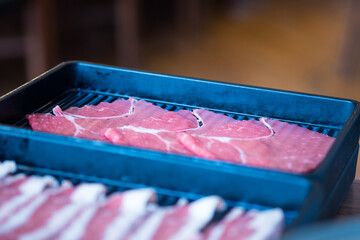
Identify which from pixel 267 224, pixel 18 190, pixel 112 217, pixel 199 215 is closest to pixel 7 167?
pixel 18 190

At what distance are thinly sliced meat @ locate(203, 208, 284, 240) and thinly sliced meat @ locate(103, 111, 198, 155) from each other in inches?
12.3

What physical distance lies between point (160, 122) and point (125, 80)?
241 mm

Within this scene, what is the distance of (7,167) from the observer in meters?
1.13

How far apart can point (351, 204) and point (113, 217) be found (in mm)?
601

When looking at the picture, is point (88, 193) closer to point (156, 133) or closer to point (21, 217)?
point (21, 217)

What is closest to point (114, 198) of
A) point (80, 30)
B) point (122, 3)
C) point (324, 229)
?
point (324, 229)

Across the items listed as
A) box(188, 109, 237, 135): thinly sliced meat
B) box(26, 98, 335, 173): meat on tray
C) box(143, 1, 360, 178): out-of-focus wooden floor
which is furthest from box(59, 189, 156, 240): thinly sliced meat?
box(143, 1, 360, 178): out-of-focus wooden floor

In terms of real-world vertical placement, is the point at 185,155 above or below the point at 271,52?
above

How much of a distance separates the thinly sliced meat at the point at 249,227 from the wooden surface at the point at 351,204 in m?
0.28

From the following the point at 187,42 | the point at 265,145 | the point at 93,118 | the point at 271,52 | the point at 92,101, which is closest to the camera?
the point at 265,145

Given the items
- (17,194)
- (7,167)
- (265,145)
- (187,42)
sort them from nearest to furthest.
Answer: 1. (17,194)
2. (7,167)
3. (265,145)
4. (187,42)

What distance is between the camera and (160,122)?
4.48 ft

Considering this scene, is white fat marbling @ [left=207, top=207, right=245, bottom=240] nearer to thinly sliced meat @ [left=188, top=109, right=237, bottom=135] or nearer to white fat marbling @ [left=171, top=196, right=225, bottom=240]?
white fat marbling @ [left=171, top=196, right=225, bottom=240]

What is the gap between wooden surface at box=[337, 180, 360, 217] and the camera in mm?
1165
